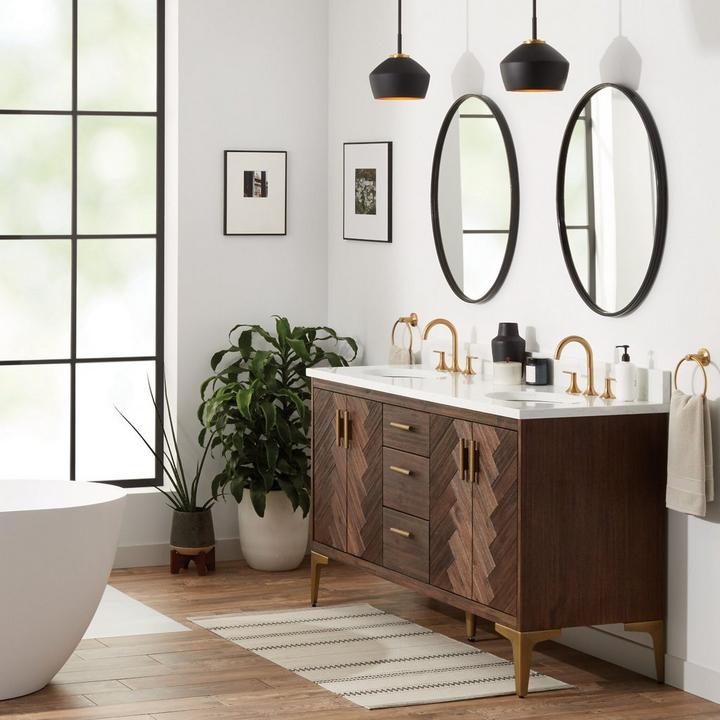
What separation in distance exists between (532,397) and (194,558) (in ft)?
6.90

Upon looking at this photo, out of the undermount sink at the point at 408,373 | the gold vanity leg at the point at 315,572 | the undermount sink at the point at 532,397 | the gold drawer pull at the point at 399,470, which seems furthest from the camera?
the gold vanity leg at the point at 315,572

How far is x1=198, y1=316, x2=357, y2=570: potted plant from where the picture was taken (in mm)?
6312

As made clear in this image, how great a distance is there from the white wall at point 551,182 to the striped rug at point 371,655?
492mm

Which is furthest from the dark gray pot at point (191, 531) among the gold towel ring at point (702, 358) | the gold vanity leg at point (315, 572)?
the gold towel ring at point (702, 358)

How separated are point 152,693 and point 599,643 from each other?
1575mm

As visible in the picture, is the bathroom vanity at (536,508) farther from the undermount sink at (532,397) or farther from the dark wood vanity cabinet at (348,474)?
the dark wood vanity cabinet at (348,474)

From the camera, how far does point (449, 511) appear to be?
16.0ft

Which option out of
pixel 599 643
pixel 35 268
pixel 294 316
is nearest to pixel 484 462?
pixel 599 643

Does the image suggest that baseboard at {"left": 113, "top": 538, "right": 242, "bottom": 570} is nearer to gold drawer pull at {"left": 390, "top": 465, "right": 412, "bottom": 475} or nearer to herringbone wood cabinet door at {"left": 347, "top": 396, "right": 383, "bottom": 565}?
herringbone wood cabinet door at {"left": 347, "top": 396, "right": 383, "bottom": 565}

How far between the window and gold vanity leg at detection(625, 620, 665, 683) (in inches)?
110

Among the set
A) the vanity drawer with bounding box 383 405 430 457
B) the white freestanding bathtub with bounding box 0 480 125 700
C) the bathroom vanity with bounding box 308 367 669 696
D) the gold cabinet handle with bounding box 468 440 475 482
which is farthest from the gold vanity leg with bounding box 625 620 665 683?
the white freestanding bathtub with bounding box 0 480 125 700

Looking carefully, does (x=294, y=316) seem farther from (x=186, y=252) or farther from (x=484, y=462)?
(x=484, y=462)

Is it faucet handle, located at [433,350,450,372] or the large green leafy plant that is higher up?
faucet handle, located at [433,350,450,372]

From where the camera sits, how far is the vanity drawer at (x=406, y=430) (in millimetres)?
5004
